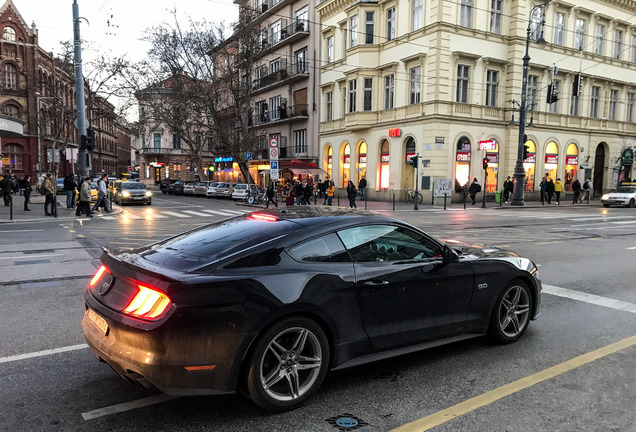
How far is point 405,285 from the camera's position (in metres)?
3.87

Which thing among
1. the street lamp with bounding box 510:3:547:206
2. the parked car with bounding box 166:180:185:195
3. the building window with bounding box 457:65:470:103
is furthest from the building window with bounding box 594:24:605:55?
the parked car with bounding box 166:180:185:195

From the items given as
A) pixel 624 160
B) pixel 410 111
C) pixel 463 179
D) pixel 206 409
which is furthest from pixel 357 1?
pixel 206 409

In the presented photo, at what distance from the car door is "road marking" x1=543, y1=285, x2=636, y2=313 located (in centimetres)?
313

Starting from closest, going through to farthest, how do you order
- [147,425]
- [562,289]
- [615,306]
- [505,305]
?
[147,425]
[505,305]
[615,306]
[562,289]

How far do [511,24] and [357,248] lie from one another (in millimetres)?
32827

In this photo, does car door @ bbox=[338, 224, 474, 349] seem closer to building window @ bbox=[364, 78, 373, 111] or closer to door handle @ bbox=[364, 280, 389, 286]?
door handle @ bbox=[364, 280, 389, 286]

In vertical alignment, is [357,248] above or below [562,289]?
above

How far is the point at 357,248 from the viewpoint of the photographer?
3844 millimetres

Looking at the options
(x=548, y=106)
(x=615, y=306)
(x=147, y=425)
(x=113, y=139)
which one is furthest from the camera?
(x=113, y=139)

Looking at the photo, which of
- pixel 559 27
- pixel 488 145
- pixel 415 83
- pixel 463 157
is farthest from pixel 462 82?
pixel 559 27

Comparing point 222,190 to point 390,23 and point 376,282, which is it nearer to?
point 390,23

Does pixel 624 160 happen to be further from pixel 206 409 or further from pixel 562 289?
pixel 206 409

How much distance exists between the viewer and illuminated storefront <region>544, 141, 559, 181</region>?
34.2 m

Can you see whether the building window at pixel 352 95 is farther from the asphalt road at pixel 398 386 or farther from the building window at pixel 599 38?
the asphalt road at pixel 398 386
